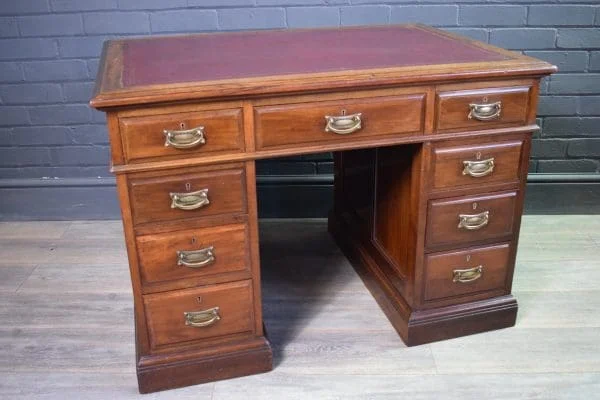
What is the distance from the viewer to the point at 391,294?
2305 millimetres

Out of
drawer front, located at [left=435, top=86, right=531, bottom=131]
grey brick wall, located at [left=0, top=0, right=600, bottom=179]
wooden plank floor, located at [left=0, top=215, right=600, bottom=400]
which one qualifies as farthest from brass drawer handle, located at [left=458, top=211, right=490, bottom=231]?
grey brick wall, located at [left=0, top=0, right=600, bottom=179]

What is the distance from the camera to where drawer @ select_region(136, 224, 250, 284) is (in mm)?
1858

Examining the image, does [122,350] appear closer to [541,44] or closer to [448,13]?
[448,13]

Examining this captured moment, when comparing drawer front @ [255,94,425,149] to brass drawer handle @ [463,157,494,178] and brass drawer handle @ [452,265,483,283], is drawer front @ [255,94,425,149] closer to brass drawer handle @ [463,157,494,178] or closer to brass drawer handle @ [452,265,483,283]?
brass drawer handle @ [463,157,494,178]

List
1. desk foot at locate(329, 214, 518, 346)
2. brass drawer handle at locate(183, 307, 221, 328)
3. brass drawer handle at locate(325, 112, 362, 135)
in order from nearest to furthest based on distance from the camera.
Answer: brass drawer handle at locate(325, 112, 362, 135) → brass drawer handle at locate(183, 307, 221, 328) → desk foot at locate(329, 214, 518, 346)

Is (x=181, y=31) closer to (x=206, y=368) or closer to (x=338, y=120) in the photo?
(x=338, y=120)

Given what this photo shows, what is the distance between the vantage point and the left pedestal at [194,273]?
1810 mm

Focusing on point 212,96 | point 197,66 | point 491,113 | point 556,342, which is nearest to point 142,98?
point 212,96

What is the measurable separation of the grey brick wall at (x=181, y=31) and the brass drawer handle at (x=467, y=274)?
110cm

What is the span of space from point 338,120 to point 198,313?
2.36 feet

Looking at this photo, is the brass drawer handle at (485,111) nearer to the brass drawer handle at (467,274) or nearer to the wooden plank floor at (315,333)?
the brass drawer handle at (467,274)

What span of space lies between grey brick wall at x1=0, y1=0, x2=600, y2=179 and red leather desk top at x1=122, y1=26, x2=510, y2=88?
0.30 metres

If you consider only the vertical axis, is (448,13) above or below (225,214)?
above

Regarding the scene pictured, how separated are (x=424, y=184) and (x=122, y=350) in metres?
1.15
